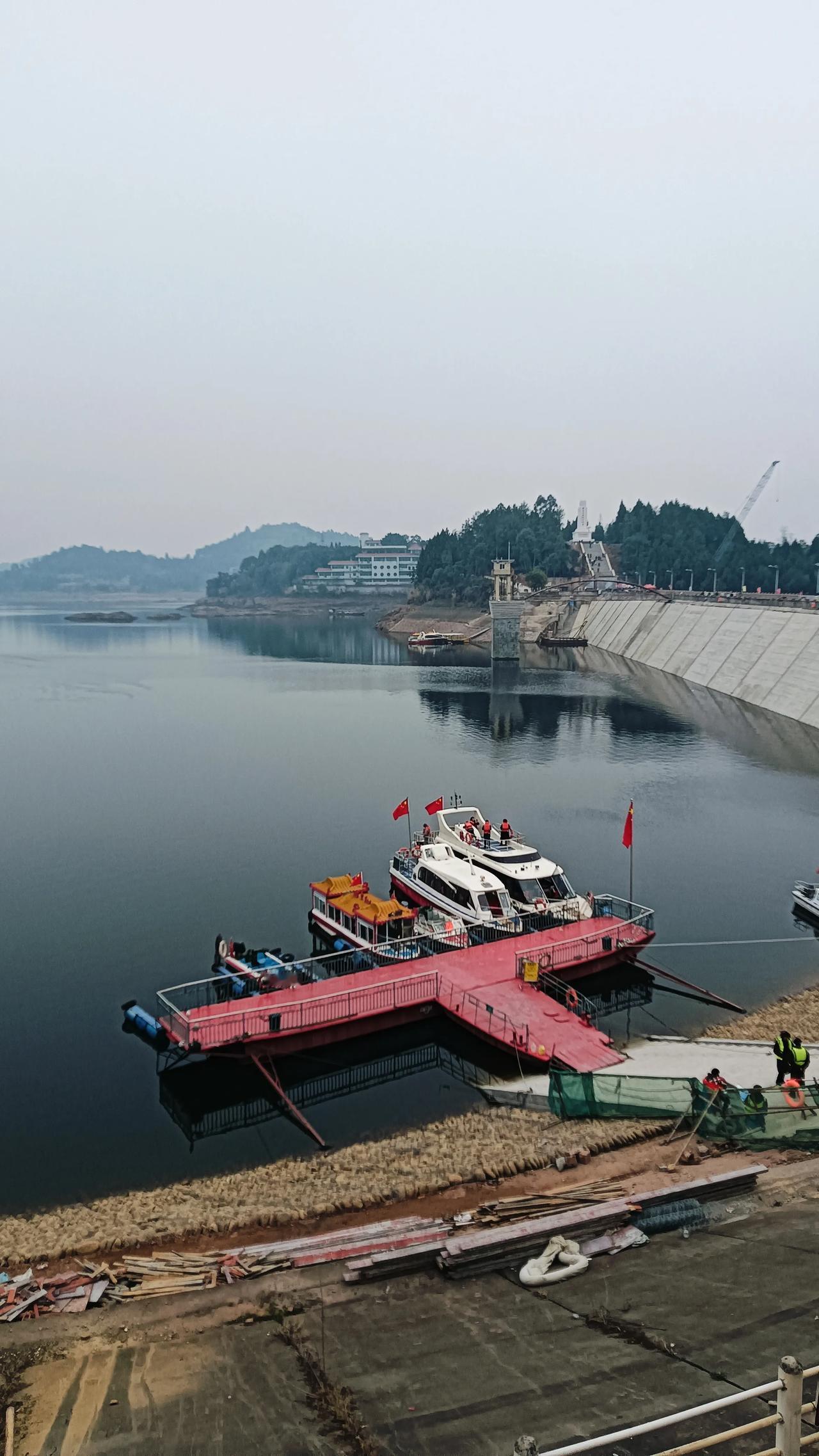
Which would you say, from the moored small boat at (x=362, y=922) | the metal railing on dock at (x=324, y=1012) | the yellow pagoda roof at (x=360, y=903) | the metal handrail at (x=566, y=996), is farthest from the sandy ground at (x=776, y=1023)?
the yellow pagoda roof at (x=360, y=903)

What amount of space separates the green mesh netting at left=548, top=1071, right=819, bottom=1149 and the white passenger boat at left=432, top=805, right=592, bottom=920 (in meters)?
9.91

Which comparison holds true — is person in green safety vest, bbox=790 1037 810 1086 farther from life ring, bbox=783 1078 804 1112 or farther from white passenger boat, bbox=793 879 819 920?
white passenger boat, bbox=793 879 819 920

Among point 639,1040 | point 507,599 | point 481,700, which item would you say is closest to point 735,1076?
point 639,1040

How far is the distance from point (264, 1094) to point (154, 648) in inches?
5937

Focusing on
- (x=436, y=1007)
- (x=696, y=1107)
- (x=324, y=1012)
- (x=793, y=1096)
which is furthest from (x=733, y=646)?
(x=793, y=1096)

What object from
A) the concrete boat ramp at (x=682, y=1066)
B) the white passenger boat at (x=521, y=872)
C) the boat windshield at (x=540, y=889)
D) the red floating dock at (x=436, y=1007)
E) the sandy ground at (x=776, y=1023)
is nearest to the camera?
the concrete boat ramp at (x=682, y=1066)

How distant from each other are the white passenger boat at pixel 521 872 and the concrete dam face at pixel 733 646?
47.7m

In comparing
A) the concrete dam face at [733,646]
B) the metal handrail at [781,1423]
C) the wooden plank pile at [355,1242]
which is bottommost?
the wooden plank pile at [355,1242]

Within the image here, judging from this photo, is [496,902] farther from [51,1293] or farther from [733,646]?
[733,646]

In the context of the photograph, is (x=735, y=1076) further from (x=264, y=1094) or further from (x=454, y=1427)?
(x=454, y=1427)

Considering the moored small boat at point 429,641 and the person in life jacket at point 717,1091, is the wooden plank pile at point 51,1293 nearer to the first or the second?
the person in life jacket at point 717,1091

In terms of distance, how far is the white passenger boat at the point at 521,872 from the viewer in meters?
33.7

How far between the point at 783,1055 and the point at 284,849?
1086 inches

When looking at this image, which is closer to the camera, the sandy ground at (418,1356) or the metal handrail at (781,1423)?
the metal handrail at (781,1423)
